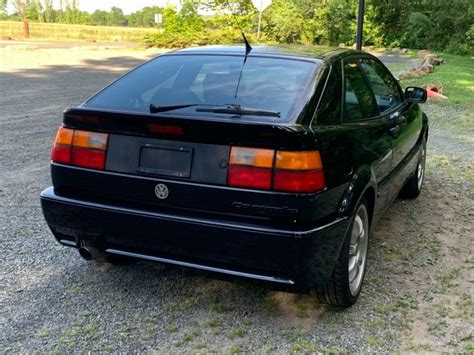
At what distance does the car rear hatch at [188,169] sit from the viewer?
8.82ft

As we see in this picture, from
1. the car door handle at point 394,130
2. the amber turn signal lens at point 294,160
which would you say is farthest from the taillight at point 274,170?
the car door handle at point 394,130

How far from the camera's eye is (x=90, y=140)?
9.98ft

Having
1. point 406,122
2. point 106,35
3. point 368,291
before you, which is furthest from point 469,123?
point 106,35

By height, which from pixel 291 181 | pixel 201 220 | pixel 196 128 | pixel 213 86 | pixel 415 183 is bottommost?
pixel 415 183

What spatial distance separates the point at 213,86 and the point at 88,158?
0.88m

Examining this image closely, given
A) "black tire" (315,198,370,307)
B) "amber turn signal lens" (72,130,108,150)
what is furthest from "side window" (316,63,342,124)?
"amber turn signal lens" (72,130,108,150)

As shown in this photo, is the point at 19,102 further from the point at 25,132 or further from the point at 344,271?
the point at 344,271

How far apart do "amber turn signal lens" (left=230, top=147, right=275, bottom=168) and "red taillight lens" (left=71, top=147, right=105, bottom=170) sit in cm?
79

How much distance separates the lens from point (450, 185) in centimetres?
592

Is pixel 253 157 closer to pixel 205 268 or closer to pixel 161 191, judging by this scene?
pixel 161 191

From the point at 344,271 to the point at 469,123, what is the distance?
7.60 metres

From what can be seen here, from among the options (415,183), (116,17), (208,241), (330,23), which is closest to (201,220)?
(208,241)

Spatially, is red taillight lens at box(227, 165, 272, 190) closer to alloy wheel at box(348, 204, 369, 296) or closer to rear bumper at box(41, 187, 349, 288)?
rear bumper at box(41, 187, 349, 288)

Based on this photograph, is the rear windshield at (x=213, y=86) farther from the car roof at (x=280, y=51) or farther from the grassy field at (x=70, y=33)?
the grassy field at (x=70, y=33)
